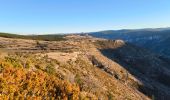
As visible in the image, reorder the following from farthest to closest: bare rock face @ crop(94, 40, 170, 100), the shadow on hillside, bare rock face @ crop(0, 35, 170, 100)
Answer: bare rock face @ crop(94, 40, 170, 100) → the shadow on hillside → bare rock face @ crop(0, 35, 170, 100)

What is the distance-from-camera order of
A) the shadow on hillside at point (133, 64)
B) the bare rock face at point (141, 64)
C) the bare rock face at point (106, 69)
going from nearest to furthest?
the bare rock face at point (106, 69), the shadow on hillside at point (133, 64), the bare rock face at point (141, 64)

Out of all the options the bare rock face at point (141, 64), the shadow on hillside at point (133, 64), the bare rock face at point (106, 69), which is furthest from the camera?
the bare rock face at point (141, 64)

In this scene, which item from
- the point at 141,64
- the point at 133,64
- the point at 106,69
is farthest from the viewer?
the point at 141,64

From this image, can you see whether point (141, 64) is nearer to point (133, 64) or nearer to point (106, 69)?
point (133, 64)

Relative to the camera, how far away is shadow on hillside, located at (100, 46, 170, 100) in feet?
137

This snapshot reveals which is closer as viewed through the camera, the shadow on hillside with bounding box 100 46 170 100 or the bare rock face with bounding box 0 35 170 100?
the bare rock face with bounding box 0 35 170 100

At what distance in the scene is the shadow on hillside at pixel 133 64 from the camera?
41.9 metres

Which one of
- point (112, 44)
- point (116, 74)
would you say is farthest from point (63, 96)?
point (112, 44)

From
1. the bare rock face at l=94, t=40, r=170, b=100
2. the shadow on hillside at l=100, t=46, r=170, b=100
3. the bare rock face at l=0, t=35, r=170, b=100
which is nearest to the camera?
the bare rock face at l=0, t=35, r=170, b=100

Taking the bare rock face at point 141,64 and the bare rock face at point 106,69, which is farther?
the bare rock face at point 141,64

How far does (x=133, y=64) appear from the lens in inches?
2085

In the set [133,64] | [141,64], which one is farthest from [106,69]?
[141,64]

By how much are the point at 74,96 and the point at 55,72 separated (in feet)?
17.8

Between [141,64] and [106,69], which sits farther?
[141,64]
